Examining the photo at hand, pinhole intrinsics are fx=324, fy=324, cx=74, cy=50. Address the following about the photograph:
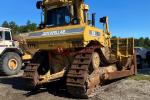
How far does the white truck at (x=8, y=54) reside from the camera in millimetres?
17109

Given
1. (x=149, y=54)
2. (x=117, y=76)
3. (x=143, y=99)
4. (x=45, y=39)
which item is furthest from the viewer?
(x=149, y=54)

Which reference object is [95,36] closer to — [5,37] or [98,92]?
[98,92]

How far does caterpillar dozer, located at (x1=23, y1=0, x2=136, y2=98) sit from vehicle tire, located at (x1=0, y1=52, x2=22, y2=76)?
18.7 ft

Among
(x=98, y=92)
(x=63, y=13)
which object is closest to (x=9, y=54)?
(x=63, y=13)

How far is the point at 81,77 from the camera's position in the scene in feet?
31.1

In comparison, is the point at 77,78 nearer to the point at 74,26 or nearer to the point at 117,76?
the point at 74,26

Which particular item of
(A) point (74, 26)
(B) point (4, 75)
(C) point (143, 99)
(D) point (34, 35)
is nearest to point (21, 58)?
(B) point (4, 75)

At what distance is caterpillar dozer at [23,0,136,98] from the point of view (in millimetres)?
9812

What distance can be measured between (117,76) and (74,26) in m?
2.96

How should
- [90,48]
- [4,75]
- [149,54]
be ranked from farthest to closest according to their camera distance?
[149,54] < [4,75] < [90,48]

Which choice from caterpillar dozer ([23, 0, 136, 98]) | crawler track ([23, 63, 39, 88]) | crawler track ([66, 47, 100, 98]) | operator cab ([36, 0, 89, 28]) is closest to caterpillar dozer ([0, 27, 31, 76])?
operator cab ([36, 0, 89, 28])

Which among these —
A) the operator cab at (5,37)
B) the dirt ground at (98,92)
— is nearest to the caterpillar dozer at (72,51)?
the dirt ground at (98,92)

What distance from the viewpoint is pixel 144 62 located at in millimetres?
26391

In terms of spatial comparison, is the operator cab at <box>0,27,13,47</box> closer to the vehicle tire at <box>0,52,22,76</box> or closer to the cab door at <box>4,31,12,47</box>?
the cab door at <box>4,31,12,47</box>
